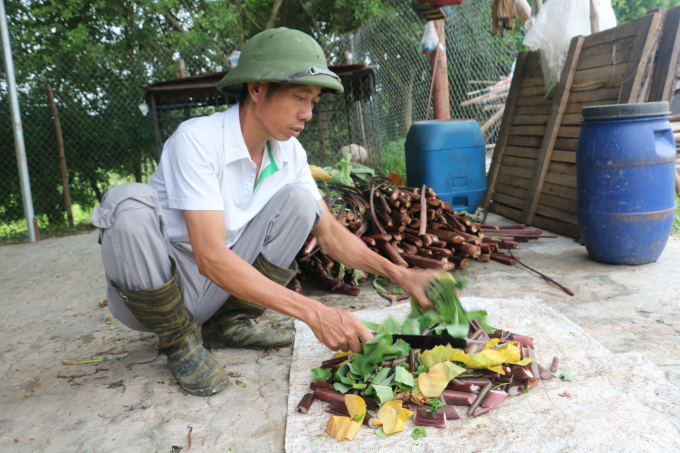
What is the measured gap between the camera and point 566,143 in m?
4.61

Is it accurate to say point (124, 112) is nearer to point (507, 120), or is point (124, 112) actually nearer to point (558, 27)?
point (507, 120)

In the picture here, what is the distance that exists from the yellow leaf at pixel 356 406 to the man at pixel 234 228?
22 centimetres

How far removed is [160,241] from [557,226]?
384 cm

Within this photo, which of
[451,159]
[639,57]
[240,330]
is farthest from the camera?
[451,159]

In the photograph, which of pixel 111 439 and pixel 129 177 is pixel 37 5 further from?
pixel 111 439

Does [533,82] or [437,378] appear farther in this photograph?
[533,82]

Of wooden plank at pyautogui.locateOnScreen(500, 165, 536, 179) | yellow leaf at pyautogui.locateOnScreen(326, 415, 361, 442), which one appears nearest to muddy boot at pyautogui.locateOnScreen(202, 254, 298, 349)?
yellow leaf at pyautogui.locateOnScreen(326, 415, 361, 442)

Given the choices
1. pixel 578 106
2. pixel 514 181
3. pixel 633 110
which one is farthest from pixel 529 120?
pixel 633 110

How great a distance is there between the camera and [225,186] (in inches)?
87.7

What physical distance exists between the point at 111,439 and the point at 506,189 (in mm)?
4890

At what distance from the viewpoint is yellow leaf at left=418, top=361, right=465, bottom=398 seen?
187cm

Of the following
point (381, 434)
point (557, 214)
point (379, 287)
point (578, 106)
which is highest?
point (578, 106)

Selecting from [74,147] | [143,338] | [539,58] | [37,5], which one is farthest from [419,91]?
[143,338]

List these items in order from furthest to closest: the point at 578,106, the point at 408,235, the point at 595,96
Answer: the point at 578,106 < the point at 595,96 < the point at 408,235
